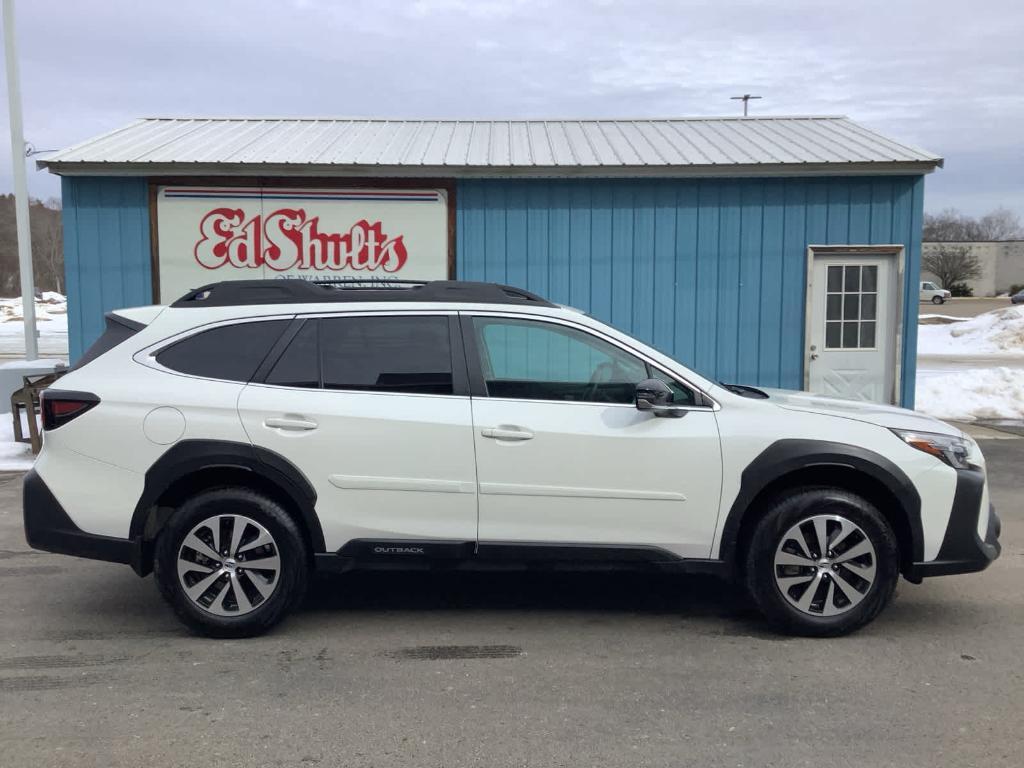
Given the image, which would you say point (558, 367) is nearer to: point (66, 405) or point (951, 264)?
point (66, 405)

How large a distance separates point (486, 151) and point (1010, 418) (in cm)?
810

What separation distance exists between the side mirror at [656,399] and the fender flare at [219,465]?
5.57 ft

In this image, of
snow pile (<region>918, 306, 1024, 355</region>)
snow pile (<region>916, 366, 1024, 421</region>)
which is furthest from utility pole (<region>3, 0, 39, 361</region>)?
snow pile (<region>918, 306, 1024, 355</region>)

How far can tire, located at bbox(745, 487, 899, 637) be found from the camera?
445cm

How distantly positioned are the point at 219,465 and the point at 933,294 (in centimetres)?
5351

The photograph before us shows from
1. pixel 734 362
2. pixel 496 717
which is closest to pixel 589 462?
pixel 496 717

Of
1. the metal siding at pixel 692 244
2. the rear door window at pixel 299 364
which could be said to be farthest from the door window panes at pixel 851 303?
the rear door window at pixel 299 364

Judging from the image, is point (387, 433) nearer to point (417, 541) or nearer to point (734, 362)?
point (417, 541)

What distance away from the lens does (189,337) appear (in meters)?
4.71

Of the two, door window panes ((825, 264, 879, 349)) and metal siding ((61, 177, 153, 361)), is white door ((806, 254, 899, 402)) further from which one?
metal siding ((61, 177, 153, 361))

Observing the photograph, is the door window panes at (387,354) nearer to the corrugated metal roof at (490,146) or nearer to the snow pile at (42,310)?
the corrugated metal roof at (490,146)

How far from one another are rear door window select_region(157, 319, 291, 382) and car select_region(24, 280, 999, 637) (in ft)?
0.14

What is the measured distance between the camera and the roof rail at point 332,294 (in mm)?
4793

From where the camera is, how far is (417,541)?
14.9 ft
